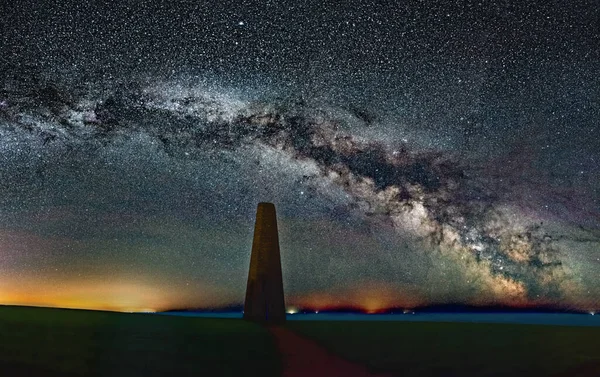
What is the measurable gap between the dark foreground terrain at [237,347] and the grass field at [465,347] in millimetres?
25

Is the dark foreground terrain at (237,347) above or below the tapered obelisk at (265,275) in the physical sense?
below

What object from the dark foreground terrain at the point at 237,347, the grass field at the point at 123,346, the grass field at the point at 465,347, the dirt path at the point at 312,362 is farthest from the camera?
the grass field at the point at 465,347

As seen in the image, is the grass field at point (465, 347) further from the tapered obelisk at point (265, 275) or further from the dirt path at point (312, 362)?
the tapered obelisk at point (265, 275)

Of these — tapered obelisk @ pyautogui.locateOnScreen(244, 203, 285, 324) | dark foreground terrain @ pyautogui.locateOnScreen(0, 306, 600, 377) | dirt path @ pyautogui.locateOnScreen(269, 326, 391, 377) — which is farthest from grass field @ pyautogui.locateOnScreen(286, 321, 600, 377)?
tapered obelisk @ pyautogui.locateOnScreen(244, 203, 285, 324)

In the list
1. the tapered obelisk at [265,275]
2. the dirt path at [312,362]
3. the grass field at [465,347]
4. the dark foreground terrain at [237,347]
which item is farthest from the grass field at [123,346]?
the tapered obelisk at [265,275]

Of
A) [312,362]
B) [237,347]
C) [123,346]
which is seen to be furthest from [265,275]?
[123,346]

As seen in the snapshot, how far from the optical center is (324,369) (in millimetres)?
12734

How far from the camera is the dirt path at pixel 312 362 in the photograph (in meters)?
12.3

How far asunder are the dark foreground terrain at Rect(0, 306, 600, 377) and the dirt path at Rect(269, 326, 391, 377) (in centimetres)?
23

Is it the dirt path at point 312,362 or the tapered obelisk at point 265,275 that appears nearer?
the dirt path at point 312,362

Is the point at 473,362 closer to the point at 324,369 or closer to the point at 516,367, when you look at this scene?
the point at 516,367

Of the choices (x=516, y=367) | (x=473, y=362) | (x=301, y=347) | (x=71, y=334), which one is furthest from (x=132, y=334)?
(x=516, y=367)

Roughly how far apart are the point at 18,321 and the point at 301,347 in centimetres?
749

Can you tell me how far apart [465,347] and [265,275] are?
10.4m
